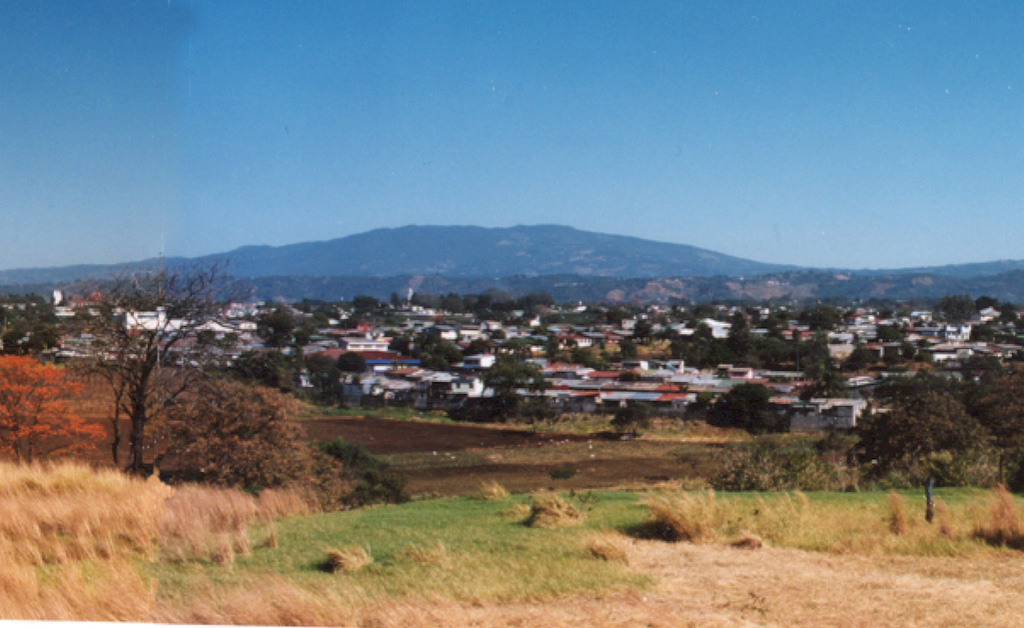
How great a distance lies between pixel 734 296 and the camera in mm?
9164

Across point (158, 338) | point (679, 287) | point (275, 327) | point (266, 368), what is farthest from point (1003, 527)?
point (158, 338)

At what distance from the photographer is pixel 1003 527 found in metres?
5.80

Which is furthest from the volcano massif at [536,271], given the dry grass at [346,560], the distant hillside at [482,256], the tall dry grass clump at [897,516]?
the dry grass at [346,560]

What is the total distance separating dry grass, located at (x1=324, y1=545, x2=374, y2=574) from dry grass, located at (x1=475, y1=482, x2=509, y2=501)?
8.34ft

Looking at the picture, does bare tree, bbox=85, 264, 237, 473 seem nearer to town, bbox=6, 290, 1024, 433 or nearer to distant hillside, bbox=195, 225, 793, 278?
town, bbox=6, 290, 1024, 433

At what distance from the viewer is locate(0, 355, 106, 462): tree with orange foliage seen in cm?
787

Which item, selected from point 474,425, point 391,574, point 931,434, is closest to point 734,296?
point 931,434

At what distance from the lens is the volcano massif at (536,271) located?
811 centimetres

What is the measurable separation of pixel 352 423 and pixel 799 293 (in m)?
4.86

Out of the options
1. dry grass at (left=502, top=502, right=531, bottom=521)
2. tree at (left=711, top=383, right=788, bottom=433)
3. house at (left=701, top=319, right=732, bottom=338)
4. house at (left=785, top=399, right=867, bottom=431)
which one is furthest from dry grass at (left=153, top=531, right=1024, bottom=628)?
house at (left=701, top=319, right=732, bottom=338)

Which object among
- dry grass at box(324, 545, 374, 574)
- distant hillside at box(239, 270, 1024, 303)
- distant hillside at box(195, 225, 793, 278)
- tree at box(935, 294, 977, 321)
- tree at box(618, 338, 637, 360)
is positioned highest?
distant hillside at box(195, 225, 793, 278)

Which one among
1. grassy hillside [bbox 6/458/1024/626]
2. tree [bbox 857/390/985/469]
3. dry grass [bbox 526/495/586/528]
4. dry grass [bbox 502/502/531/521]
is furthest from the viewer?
tree [bbox 857/390/985/469]

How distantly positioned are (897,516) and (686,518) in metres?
1.50

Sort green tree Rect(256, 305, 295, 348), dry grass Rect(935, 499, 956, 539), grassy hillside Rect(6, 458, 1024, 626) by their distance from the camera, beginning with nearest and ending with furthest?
grassy hillside Rect(6, 458, 1024, 626)
dry grass Rect(935, 499, 956, 539)
green tree Rect(256, 305, 295, 348)
